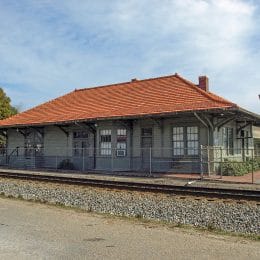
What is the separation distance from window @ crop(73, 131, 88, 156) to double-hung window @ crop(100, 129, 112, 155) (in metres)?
1.58

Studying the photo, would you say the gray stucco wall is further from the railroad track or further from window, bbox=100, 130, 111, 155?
the railroad track

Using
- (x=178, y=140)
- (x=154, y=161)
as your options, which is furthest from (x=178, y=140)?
(x=154, y=161)

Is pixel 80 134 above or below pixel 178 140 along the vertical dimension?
above

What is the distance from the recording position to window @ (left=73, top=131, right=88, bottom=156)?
98.4ft

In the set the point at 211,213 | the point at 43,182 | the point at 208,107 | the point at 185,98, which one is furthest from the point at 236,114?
the point at 211,213

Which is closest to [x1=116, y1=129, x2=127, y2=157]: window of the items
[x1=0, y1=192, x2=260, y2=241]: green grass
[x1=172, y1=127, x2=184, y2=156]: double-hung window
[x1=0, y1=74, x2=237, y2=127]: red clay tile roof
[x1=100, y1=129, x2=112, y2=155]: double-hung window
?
Answer: [x1=100, y1=129, x2=112, y2=155]: double-hung window

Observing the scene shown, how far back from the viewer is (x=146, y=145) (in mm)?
26719

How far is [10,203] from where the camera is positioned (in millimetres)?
13250

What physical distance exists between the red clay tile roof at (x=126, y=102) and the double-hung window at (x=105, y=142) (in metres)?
1.22

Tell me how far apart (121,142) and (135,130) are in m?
1.33

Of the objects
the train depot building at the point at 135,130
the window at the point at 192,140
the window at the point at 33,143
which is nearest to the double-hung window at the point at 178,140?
the train depot building at the point at 135,130

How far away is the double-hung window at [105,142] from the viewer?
2839cm

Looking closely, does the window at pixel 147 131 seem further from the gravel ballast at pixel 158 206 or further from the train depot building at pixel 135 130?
the gravel ballast at pixel 158 206

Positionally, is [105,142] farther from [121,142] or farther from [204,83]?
[204,83]
